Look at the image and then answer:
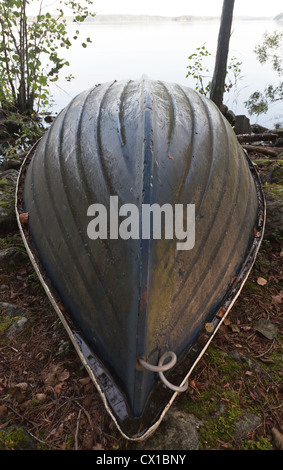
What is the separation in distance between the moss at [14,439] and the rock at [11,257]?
52.1 inches

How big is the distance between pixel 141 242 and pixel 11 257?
147 cm

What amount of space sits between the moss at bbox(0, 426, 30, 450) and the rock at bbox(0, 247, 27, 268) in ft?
4.34

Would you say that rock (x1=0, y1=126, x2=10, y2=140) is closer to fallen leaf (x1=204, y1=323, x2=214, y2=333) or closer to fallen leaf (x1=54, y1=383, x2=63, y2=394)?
fallen leaf (x1=54, y1=383, x2=63, y2=394)

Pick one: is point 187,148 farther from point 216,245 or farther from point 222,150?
point 216,245

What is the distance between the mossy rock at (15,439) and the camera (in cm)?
157

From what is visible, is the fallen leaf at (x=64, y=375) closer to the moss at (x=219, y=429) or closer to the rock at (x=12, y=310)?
the rock at (x=12, y=310)

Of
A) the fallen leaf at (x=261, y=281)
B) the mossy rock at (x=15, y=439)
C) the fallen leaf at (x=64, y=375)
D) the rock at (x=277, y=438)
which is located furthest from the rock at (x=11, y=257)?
the rock at (x=277, y=438)

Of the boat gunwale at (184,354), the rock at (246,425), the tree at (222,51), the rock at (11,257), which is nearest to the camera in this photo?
the boat gunwale at (184,354)

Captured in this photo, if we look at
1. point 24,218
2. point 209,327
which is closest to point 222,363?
point 209,327

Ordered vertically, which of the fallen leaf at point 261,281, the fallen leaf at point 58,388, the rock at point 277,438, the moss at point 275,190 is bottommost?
the fallen leaf at point 58,388

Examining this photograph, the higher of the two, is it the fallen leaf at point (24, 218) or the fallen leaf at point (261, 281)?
the fallen leaf at point (24, 218)

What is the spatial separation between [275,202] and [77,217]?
174cm

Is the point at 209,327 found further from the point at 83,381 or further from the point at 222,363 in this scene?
the point at 83,381

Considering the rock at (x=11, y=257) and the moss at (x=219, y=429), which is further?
the rock at (x=11, y=257)
